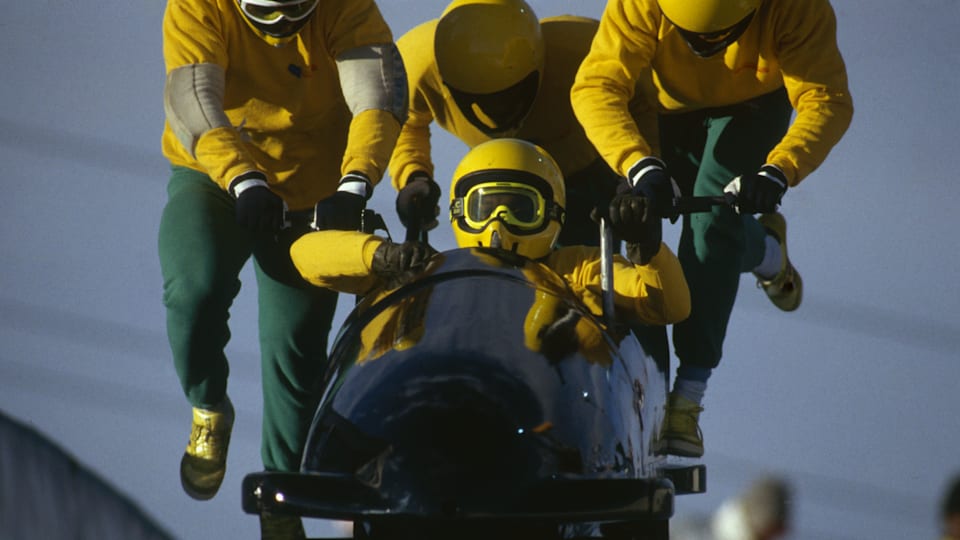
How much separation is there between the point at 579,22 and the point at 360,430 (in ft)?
11.4

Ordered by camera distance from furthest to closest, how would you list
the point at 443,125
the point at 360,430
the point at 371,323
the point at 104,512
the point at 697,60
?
the point at 443,125 < the point at 697,60 < the point at 371,323 < the point at 360,430 < the point at 104,512

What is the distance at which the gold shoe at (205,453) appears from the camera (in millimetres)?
5914

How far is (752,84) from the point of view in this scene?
638 cm

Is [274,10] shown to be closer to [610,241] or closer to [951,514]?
[610,241]

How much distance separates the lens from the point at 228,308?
5844mm

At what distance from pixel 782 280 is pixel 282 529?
3350 mm

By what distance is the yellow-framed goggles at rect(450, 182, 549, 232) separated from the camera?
552 centimetres

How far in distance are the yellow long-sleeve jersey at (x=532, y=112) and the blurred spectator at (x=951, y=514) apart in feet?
9.94

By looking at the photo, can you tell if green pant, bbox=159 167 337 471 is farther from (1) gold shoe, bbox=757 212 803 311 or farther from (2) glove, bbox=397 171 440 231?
(1) gold shoe, bbox=757 212 803 311

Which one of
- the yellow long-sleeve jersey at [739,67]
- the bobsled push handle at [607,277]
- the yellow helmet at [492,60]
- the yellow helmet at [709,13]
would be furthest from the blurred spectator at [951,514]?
the yellow helmet at [492,60]

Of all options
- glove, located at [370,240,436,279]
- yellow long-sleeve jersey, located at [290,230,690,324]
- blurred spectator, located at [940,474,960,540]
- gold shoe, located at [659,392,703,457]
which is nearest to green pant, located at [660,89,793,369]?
gold shoe, located at [659,392,703,457]

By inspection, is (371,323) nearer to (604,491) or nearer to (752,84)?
(604,491)

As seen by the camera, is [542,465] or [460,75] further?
[460,75]

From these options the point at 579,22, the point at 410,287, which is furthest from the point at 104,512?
the point at 579,22
